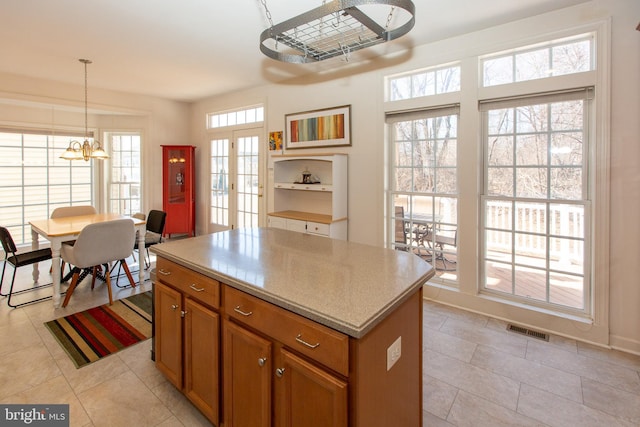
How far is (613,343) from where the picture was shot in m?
2.56

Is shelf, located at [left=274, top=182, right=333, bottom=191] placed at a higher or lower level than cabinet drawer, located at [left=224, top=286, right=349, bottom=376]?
higher

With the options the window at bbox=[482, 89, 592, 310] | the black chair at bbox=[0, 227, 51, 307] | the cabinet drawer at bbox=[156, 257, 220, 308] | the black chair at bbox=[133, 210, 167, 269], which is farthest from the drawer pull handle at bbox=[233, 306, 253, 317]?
the black chair at bbox=[133, 210, 167, 269]

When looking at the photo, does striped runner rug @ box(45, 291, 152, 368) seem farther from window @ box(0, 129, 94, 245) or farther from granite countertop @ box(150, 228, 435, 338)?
window @ box(0, 129, 94, 245)

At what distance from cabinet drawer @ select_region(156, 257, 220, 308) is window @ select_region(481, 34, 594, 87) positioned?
304 centimetres

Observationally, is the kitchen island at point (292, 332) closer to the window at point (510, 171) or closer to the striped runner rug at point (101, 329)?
the striped runner rug at point (101, 329)

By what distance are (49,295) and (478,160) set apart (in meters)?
4.71

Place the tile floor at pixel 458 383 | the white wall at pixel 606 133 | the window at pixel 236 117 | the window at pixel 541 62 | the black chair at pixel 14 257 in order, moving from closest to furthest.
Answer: the tile floor at pixel 458 383
the white wall at pixel 606 133
the window at pixel 541 62
the black chair at pixel 14 257
the window at pixel 236 117

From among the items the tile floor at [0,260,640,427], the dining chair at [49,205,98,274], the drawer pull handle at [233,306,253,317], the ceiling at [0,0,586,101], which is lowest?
the tile floor at [0,260,640,427]

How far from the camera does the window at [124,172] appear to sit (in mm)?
5895

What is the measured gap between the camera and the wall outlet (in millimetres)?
1271

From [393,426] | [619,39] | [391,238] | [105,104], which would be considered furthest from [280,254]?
[105,104]

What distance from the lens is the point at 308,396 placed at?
1.19m

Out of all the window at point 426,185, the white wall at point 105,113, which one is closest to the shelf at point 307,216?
the window at point 426,185

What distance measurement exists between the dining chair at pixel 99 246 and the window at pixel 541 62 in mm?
3867
